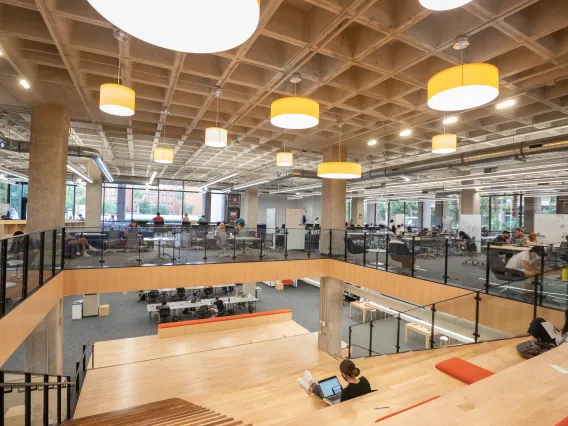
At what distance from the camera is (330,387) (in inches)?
202

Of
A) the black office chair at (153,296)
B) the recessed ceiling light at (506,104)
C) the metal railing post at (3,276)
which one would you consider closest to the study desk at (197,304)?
the black office chair at (153,296)

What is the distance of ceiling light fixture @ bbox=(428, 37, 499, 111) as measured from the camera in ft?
10.2

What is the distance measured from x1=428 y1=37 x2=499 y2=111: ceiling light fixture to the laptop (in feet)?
14.8

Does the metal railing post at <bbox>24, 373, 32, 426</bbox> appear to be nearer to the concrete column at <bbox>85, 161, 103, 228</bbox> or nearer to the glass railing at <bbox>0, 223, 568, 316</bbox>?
the glass railing at <bbox>0, 223, 568, 316</bbox>

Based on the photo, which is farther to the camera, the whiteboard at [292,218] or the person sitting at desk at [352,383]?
the whiteboard at [292,218]

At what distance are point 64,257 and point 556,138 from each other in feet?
38.9

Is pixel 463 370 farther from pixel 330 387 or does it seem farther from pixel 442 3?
pixel 442 3

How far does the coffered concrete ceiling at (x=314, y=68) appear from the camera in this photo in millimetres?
3959

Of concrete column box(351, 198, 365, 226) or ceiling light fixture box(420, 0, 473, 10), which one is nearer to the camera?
ceiling light fixture box(420, 0, 473, 10)

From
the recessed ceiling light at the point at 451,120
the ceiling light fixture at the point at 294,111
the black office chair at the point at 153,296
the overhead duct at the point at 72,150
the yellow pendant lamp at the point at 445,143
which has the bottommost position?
the black office chair at the point at 153,296

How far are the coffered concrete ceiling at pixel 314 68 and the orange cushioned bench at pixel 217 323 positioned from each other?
277 inches

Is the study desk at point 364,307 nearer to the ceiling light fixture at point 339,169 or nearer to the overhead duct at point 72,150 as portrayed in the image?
the ceiling light fixture at point 339,169

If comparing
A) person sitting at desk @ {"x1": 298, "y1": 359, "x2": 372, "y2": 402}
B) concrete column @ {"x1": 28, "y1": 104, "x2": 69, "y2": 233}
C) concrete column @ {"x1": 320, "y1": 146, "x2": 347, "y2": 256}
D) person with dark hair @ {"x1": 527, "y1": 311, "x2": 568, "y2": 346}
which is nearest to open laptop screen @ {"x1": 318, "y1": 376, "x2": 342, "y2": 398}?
person sitting at desk @ {"x1": 298, "y1": 359, "x2": 372, "y2": 402}

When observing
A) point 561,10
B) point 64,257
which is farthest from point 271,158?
point 561,10
